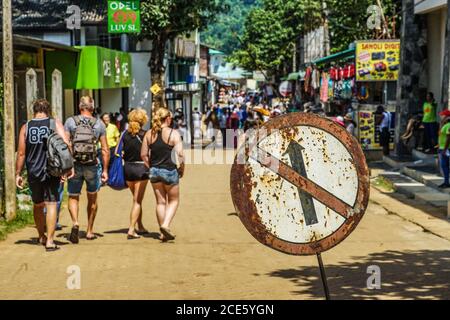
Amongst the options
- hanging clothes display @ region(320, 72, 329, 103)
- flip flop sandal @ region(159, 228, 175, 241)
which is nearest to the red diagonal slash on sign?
flip flop sandal @ region(159, 228, 175, 241)

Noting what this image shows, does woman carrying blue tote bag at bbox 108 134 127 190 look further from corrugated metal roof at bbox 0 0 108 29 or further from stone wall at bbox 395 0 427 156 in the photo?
corrugated metal roof at bbox 0 0 108 29

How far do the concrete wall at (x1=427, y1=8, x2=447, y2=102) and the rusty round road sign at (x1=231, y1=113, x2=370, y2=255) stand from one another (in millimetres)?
20619

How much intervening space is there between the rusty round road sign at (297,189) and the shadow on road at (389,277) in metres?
2.87

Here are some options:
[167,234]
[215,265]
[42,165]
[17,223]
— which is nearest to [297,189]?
[215,265]

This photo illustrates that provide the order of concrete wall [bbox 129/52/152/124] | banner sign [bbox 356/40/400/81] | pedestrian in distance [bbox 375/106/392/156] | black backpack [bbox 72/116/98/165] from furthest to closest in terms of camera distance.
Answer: concrete wall [bbox 129/52/152/124] < banner sign [bbox 356/40/400/81] < pedestrian in distance [bbox 375/106/392/156] < black backpack [bbox 72/116/98/165]

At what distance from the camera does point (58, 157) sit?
9.80 meters

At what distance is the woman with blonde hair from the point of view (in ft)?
34.9

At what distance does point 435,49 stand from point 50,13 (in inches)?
677

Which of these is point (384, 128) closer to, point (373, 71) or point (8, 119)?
point (373, 71)

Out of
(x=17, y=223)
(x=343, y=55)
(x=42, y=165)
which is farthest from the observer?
(x=343, y=55)

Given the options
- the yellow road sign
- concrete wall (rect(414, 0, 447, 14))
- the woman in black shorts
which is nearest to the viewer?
the woman in black shorts

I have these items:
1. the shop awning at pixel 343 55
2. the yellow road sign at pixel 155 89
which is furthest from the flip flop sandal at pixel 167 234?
the yellow road sign at pixel 155 89

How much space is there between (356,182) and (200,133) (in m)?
35.1

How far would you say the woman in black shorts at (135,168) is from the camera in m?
11.0
